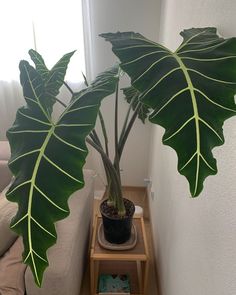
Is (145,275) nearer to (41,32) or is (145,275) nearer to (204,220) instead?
(204,220)

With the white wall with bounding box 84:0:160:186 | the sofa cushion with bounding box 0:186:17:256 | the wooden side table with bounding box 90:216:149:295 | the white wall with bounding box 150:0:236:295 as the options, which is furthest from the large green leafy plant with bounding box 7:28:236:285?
the white wall with bounding box 84:0:160:186

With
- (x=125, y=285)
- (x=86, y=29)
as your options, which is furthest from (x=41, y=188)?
(x=86, y=29)

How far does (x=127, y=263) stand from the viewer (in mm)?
1695

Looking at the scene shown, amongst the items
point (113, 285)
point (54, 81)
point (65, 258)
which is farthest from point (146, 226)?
point (54, 81)

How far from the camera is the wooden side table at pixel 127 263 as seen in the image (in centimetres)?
129

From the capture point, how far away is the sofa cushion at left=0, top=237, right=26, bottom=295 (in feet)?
3.26

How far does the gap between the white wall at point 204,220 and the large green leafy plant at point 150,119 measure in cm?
21

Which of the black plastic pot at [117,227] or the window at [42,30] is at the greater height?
the window at [42,30]

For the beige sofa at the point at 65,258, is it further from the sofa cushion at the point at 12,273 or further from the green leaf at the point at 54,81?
the green leaf at the point at 54,81

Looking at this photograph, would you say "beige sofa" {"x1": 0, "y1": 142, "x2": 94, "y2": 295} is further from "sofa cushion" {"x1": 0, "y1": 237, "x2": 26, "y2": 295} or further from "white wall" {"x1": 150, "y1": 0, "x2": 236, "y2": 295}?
"white wall" {"x1": 150, "y1": 0, "x2": 236, "y2": 295}

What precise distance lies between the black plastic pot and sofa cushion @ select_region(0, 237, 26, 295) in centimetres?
41

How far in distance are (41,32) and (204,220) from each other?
1757 mm

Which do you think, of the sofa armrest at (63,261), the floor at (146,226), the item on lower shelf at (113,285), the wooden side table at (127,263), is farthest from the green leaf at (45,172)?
the floor at (146,226)

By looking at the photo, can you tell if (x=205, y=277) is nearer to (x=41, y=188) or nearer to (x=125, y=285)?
(x=41, y=188)
